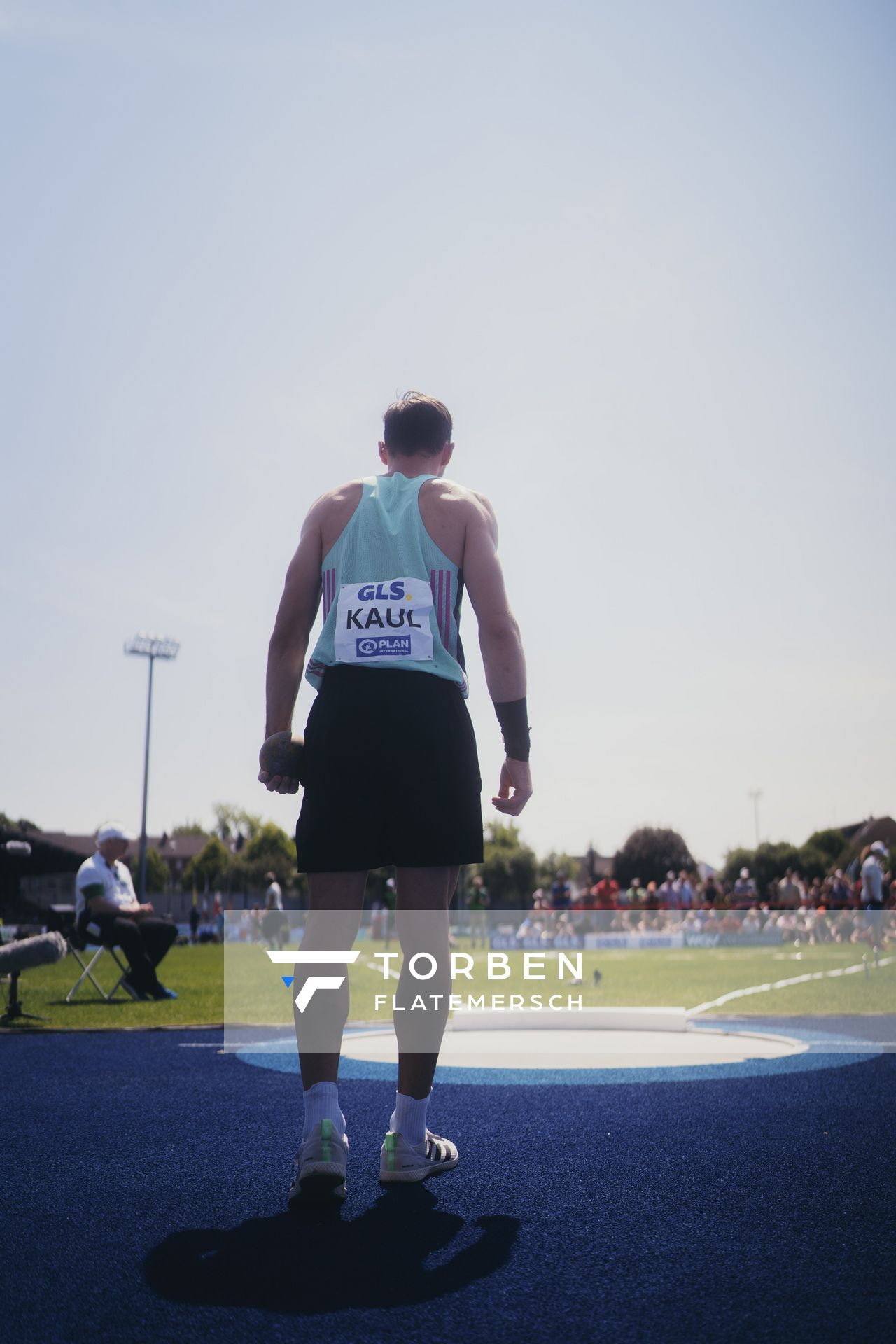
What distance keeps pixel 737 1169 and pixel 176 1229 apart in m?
1.40

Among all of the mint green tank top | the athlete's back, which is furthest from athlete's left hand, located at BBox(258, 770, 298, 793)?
the mint green tank top

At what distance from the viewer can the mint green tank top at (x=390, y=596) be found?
2.72m

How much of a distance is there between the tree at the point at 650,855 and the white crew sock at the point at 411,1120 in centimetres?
8986

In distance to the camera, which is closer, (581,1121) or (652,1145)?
(652,1145)

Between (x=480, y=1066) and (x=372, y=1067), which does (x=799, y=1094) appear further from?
(x=372, y=1067)

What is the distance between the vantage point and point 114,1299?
5.72ft

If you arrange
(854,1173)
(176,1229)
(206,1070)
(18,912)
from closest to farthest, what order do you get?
(176,1229), (854,1173), (206,1070), (18,912)

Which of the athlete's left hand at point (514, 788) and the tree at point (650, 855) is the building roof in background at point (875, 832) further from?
the athlete's left hand at point (514, 788)

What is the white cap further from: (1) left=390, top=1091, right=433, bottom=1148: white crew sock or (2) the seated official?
(1) left=390, top=1091, right=433, bottom=1148: white crew sock

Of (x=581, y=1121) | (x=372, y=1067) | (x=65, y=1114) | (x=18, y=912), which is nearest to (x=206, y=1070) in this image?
(x=372, y=1067)

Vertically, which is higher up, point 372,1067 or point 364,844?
point 364,844

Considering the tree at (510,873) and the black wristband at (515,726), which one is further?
the tree at (510,873)

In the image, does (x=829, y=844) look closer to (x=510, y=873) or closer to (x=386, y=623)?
(x=510, y=873)

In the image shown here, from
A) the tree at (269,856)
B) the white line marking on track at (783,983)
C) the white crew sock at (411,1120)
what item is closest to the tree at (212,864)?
the tree at (269,856)
